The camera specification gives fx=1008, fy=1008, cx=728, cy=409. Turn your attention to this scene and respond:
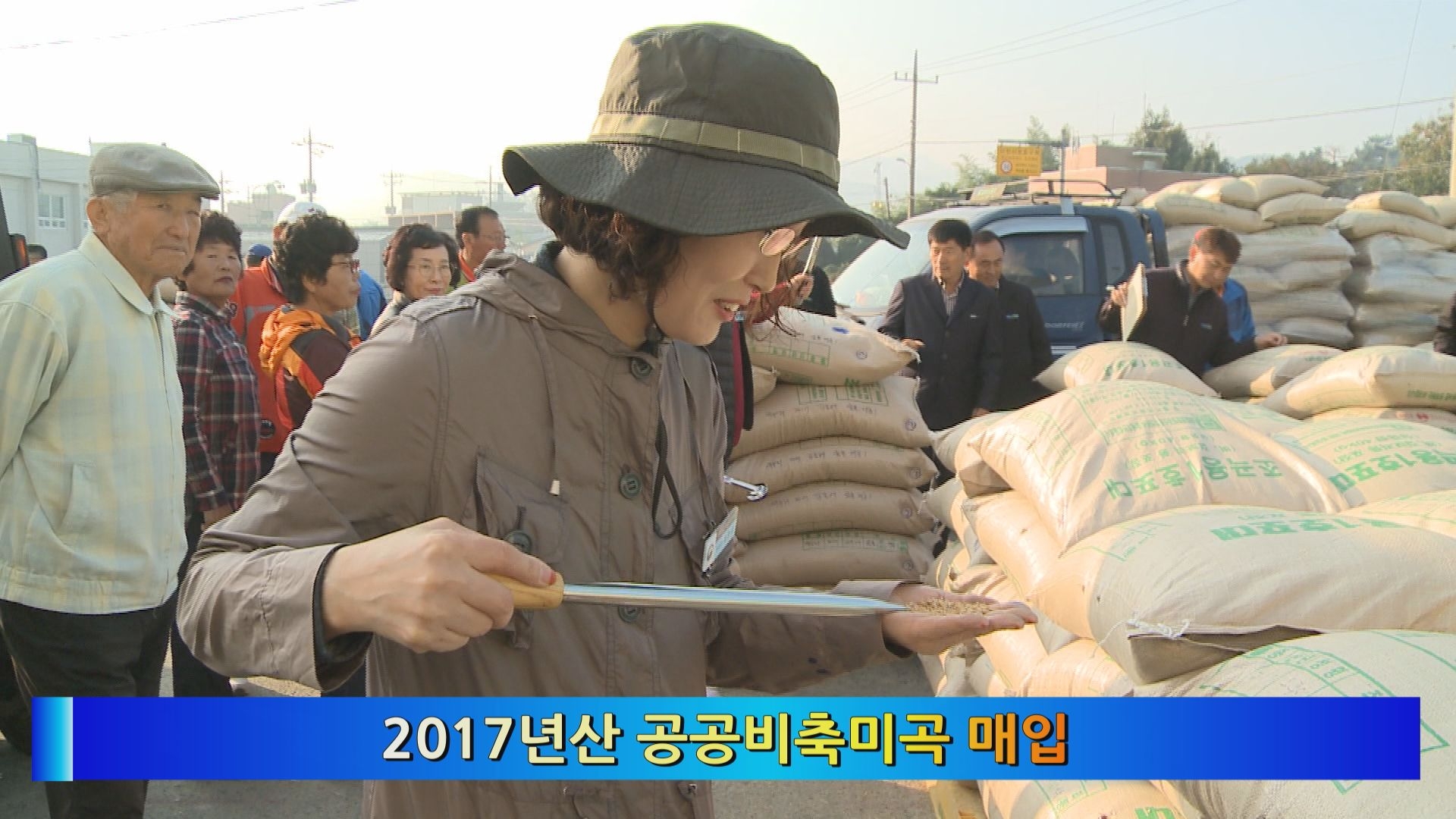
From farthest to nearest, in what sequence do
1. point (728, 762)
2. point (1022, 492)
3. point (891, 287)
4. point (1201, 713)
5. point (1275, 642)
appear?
point (891, 287) → point (1022, 492) → point (1275, 642) → point (1201, 713) → point (728, 762)

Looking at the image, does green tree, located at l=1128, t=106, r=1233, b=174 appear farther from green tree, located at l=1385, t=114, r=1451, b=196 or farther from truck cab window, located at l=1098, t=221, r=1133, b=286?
truck cab window, located at l=1098, t=221, r=1133, b=286

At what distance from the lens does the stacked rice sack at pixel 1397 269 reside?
819 cm

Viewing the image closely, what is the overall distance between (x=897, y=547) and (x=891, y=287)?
2.51 metres

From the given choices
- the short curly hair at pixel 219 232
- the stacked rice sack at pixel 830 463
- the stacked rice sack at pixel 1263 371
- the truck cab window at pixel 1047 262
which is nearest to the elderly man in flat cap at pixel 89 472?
the short curly hair at pixel 219 232

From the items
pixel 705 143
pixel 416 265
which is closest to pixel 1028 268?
pixel 416 265

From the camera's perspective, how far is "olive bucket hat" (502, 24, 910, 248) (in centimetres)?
106

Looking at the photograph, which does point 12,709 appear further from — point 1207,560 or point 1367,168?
point 1367,168

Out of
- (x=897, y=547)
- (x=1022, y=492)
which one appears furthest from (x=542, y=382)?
(x=897, y=547)

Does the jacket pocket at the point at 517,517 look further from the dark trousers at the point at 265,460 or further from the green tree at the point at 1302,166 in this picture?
the green tree at the point at 1302,166

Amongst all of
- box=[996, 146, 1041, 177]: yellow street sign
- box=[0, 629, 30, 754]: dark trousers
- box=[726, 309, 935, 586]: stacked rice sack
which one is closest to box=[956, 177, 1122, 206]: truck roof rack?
box=[726, 309, 935, 586]: stacked rice sack

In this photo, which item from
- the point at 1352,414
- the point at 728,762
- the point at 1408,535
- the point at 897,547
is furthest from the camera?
the point at 897,547

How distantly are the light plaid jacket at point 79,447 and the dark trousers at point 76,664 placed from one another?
4 centimetres

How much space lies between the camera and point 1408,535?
177 cm

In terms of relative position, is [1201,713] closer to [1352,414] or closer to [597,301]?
[597,301]
